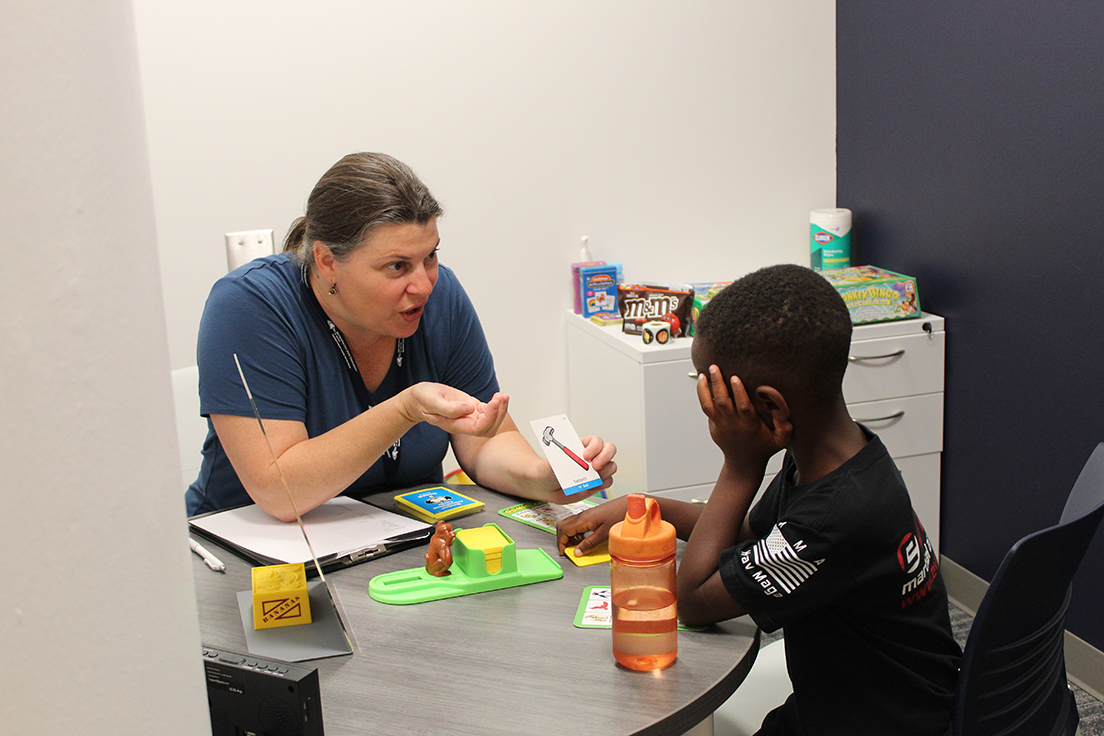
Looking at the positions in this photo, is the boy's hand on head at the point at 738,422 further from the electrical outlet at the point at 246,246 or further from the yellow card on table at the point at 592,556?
the electrical outlet at the point at 246,246

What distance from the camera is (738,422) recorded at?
3.70 ft

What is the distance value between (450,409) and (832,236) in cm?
206

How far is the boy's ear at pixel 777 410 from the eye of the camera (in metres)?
1.09

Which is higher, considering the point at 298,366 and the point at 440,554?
the point at 298,366

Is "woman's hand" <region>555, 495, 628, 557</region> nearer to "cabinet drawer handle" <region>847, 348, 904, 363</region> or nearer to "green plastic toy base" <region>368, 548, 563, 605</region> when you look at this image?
"green plastic toy base" <region>368, 548, 563, 605</region>

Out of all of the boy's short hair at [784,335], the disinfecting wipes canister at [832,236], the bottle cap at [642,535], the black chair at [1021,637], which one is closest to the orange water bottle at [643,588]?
the bottle cap at [642,535]

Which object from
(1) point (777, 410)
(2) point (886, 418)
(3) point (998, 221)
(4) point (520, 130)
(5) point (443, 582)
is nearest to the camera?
(1) point (777, 410)

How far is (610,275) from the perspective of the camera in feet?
9.77

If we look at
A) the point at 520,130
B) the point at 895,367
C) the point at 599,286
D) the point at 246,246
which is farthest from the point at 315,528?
the point at 895,367

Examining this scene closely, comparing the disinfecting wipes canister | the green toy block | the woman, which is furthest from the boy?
the disinfecting wipes canister

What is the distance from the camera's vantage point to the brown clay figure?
4.17ft

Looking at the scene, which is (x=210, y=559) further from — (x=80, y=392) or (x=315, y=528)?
(x=80, y=392)

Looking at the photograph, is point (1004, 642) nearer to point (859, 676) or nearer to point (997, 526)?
point (859, 676)

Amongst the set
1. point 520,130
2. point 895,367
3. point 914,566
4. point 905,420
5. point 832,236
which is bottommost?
point 905,420
